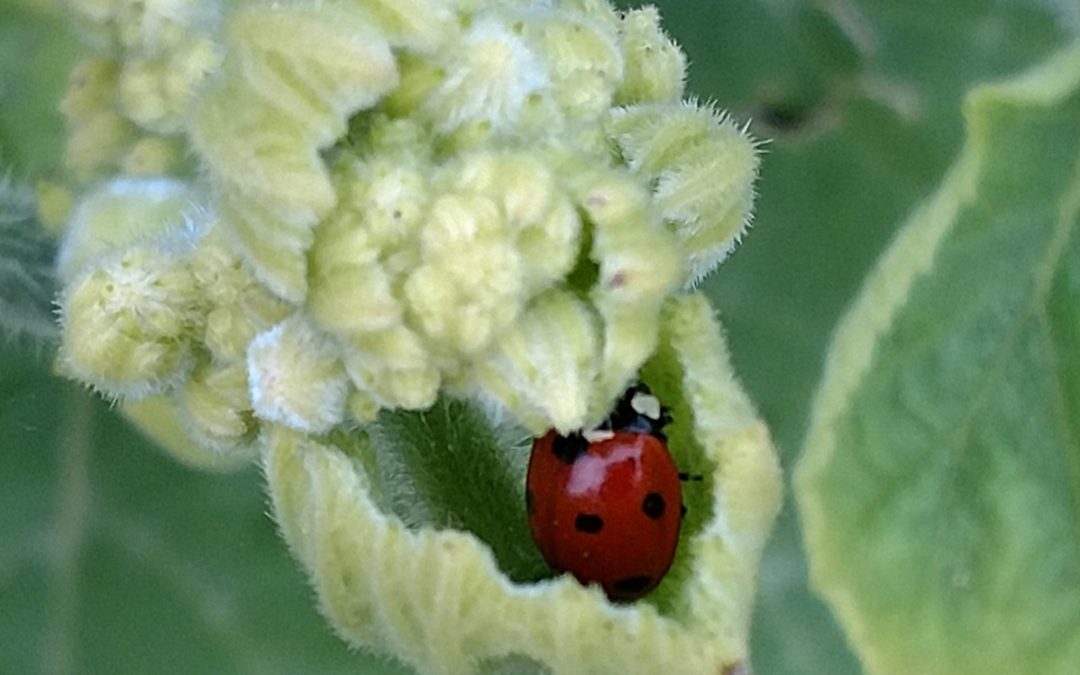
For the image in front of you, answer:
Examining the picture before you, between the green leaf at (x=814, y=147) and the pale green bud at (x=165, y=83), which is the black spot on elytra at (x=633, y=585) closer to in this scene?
the pale green bud at (x=165, y=83)

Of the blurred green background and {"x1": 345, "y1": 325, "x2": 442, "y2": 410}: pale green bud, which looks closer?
{"x1": 345, "y1": 325, "x2": 442, "y2": 410}: pale green bud

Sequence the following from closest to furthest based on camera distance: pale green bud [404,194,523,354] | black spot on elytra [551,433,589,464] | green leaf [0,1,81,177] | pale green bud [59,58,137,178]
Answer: pale green bud [404,194,523,354]
black spot on elytra [551,433,589,464]
pale green bud [59,58,137,178]
green leaf [0,1,81,177]

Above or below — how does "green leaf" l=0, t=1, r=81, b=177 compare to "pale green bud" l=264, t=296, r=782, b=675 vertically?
below

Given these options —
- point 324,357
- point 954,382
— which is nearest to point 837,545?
point 954,382

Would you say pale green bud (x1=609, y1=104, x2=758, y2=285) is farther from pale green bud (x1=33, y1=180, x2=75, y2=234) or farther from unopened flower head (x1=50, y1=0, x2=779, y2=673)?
pale green bud (x1=33, y1=180, x2=75, y2=234)

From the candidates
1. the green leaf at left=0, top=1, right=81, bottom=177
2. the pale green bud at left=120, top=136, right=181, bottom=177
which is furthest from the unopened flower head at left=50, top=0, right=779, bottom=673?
the green leaf at left=0, top=1, right=81, bottom=177

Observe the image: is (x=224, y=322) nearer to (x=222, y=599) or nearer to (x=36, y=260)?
(x=36, y=260)
